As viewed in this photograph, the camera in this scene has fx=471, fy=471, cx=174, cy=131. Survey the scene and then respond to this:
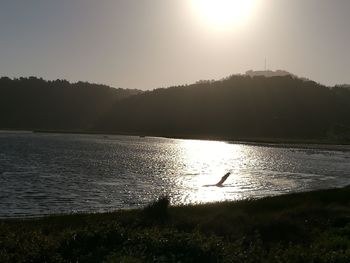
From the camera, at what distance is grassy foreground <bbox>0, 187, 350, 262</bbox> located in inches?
605

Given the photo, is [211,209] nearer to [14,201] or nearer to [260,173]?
[14,201]

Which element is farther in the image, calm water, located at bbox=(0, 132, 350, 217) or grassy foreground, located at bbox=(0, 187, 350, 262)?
calm water, located at bbox=(0, 132, 350, 217)

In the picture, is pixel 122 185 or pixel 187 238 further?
pixel 122 185

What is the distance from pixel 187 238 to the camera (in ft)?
56.1

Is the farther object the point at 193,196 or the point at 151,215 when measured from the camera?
the point at 193,196

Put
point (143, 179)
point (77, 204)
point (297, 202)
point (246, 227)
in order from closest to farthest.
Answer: point (246, 227), point (297, 202), point (77, 204), point (143, 179)

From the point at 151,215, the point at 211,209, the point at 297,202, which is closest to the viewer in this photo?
the point at 151,215

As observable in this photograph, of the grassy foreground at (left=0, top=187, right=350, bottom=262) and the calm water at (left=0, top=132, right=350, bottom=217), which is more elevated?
the grassy foreground at (left=0, top=187, right=350, bottom=262)

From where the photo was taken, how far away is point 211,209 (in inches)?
1166

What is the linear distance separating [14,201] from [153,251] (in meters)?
26.6

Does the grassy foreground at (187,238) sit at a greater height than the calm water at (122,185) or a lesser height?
greater

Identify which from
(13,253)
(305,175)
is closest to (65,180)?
(305,175)

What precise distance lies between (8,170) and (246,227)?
50819 millimetres

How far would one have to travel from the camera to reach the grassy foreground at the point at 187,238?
15359 millimetres
